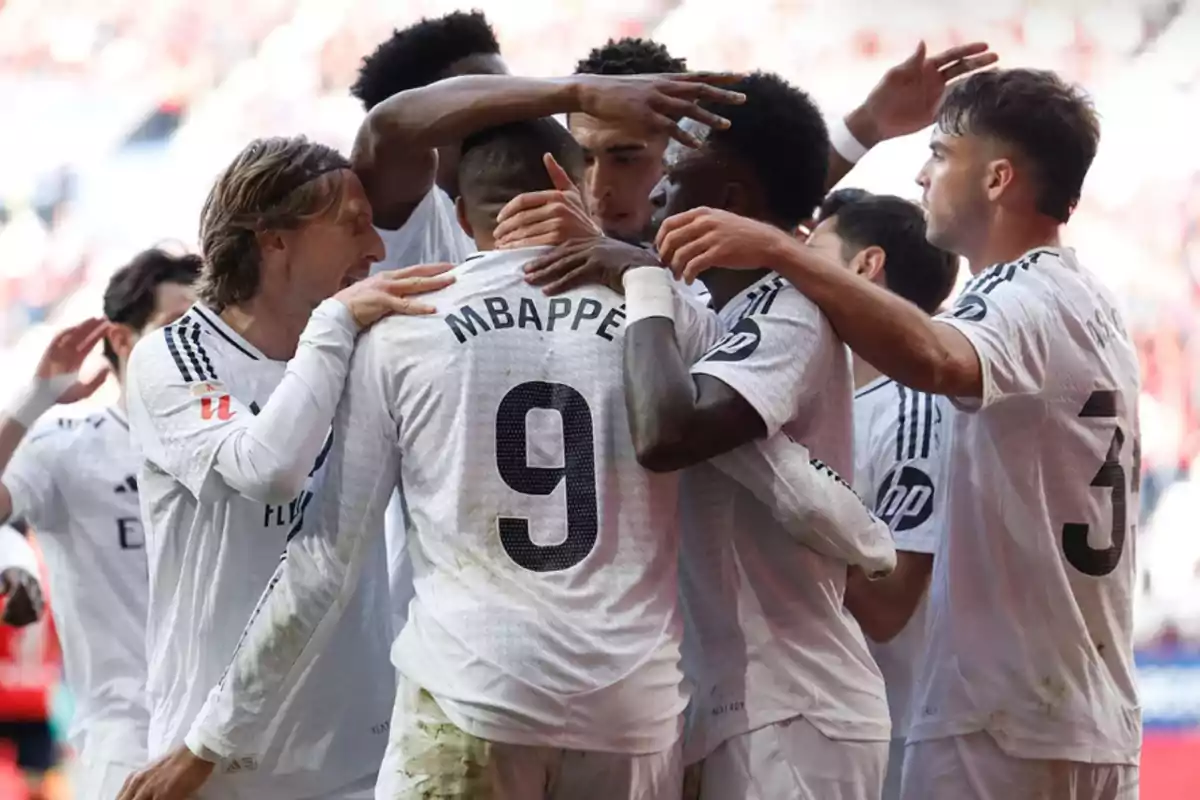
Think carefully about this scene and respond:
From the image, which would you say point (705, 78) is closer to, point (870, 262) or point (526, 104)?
Result: point (526, 104)

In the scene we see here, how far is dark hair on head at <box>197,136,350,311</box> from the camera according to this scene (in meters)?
2.29

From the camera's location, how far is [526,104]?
209 centimetres

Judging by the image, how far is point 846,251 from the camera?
2998 mm

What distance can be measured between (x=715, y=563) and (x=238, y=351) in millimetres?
796

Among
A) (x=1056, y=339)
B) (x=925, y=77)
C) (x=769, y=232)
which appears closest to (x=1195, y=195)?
(x=925, y=77)

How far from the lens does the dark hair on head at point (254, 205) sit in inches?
90.0

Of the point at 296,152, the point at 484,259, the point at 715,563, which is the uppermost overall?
the point at 296,152

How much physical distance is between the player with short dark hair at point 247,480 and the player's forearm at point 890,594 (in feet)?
2.41

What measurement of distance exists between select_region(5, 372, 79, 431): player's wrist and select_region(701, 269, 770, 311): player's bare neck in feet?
6.82

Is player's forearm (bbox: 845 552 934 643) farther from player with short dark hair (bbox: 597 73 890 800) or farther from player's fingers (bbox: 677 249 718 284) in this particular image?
Answer: player's fingers (bbox: 677 249 718 284)

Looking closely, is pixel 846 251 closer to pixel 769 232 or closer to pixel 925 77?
pixel 925 77

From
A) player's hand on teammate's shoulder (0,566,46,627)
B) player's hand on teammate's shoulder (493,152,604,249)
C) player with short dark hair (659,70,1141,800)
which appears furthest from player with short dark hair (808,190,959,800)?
player's hand on teammate's shoulder (0,566,46,627)

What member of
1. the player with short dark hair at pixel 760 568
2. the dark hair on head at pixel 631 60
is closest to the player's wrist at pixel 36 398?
the dark hair on head at pixel 631 60

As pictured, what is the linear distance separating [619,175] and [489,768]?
140 cm
